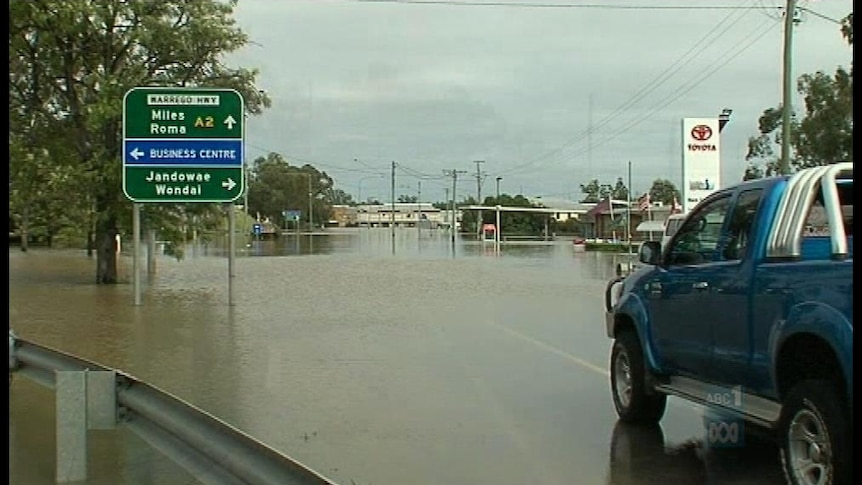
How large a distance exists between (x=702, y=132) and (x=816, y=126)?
29.5ft

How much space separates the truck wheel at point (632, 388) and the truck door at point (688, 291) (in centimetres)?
45

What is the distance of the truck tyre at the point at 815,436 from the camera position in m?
5.87

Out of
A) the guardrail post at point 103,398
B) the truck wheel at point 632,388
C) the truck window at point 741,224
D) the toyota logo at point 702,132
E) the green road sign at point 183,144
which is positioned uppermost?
the toyota logo at point 702,132

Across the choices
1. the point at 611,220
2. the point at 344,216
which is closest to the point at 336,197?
the point at 344,216

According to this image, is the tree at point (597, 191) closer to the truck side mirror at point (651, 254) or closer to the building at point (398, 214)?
the building at point (398, 214)

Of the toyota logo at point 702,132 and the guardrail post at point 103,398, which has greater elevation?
the toyota logo at point 702,132

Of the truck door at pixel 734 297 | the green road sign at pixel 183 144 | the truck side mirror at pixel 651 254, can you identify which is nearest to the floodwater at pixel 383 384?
the truck door at pixel 734 297

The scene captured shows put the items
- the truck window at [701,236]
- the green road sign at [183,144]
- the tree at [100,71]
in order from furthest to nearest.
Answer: the tree at [100,71], the green road sign at [183,144], the truck window at [701,236]

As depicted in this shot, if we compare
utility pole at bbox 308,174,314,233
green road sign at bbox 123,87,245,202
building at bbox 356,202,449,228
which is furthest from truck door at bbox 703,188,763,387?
building at bbox 356,202,449,228

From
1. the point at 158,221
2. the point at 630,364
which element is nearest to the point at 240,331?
the point at 630,364

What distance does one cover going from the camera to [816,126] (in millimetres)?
40938

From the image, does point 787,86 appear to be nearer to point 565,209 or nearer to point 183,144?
point 183,144

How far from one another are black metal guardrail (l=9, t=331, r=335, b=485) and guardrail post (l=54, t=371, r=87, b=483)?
19 cm

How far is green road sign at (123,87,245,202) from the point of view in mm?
21672
